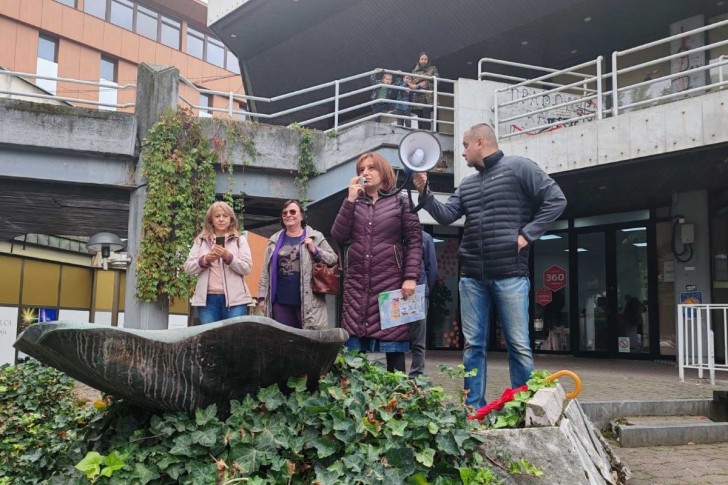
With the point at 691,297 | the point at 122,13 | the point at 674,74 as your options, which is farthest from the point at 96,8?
the point at 691,297

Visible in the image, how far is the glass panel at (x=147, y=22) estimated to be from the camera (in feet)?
107

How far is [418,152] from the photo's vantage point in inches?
172

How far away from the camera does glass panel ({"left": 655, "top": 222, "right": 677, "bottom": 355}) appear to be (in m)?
12.4

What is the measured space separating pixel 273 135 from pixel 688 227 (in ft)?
25.0

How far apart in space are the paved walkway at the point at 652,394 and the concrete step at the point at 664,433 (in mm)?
78

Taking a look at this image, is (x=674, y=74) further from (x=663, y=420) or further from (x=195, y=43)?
(x=195, y=43)

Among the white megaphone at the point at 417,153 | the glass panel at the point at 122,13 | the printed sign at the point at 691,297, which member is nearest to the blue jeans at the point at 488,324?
the white megaphone at the point at 417,153

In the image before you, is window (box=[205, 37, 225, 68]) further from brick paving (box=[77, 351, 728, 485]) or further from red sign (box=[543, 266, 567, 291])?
brick paving (box=[77, 351, 728, 485])

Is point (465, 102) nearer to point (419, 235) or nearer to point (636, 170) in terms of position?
point (636, 170)

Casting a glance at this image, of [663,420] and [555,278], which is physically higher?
[555,278]

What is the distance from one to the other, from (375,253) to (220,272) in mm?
1628

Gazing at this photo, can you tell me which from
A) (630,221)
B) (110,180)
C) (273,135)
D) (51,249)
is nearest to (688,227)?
(630,221)

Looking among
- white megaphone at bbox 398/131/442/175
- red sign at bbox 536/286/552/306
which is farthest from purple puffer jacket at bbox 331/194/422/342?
red sign at bbox 536/286/552/306

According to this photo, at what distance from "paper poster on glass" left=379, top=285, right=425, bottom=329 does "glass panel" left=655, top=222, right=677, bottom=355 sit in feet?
31.6
